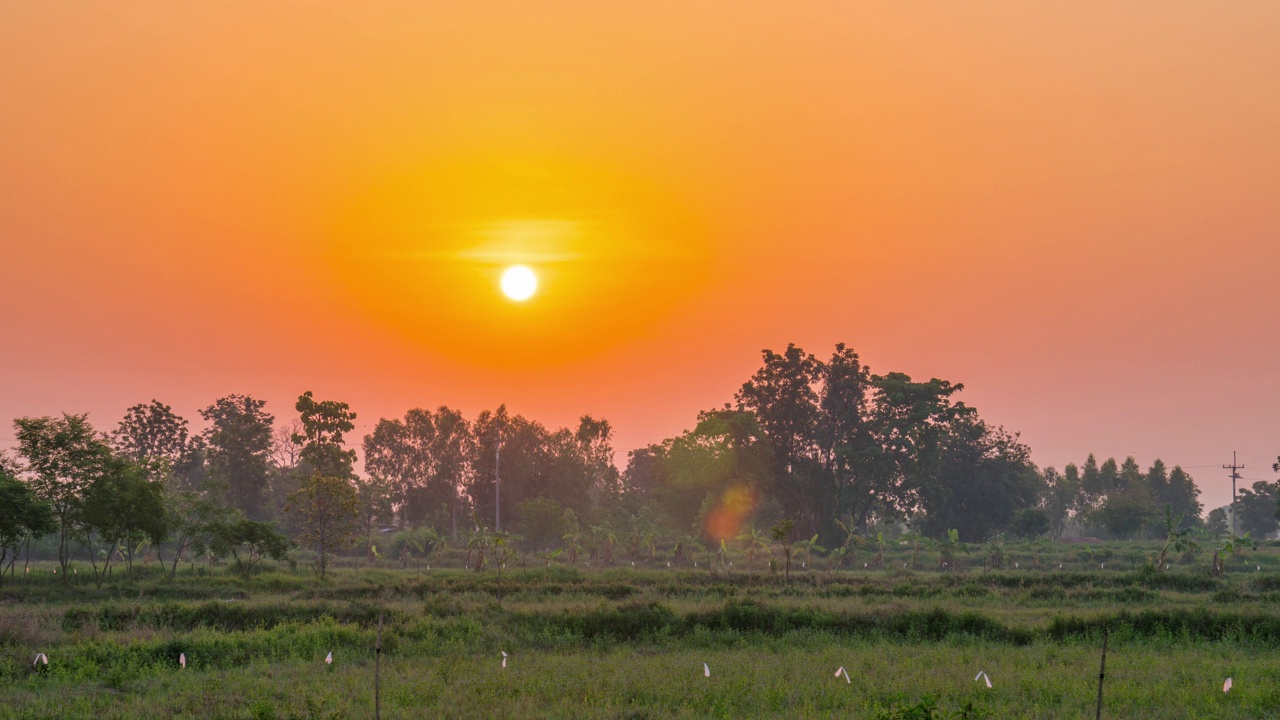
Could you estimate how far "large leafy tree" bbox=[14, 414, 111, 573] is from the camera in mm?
41938

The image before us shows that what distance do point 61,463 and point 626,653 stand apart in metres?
30.0

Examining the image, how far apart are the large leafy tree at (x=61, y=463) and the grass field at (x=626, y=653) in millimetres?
3252

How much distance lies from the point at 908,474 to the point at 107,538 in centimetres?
6154

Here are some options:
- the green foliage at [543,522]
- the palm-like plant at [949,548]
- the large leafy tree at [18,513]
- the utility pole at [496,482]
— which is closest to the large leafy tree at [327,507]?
the large leafy tree at [18,513]

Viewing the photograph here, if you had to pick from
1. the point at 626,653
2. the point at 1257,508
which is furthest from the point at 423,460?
the point at 1257,508

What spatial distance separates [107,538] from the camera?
43688 mm

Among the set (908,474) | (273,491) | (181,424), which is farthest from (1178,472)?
(181,424)

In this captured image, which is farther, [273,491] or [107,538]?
[273,491]

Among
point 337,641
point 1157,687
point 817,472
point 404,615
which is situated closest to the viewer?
point 1157,687

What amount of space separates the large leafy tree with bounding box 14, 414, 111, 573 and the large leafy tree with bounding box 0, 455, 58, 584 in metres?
0.83

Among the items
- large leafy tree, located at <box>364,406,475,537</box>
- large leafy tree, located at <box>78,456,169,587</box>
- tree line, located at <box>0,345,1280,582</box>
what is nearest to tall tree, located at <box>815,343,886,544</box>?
tree line, located at <box>0,345,1280,582</box>

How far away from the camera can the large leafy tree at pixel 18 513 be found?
3906 centimetres

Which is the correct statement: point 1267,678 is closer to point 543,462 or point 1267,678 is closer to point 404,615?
point 404,615

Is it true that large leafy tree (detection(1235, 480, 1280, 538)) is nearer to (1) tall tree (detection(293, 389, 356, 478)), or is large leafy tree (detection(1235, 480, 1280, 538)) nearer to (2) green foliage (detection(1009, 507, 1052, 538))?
(2) green foliage (detection(1009, 507, 1052, 538))
